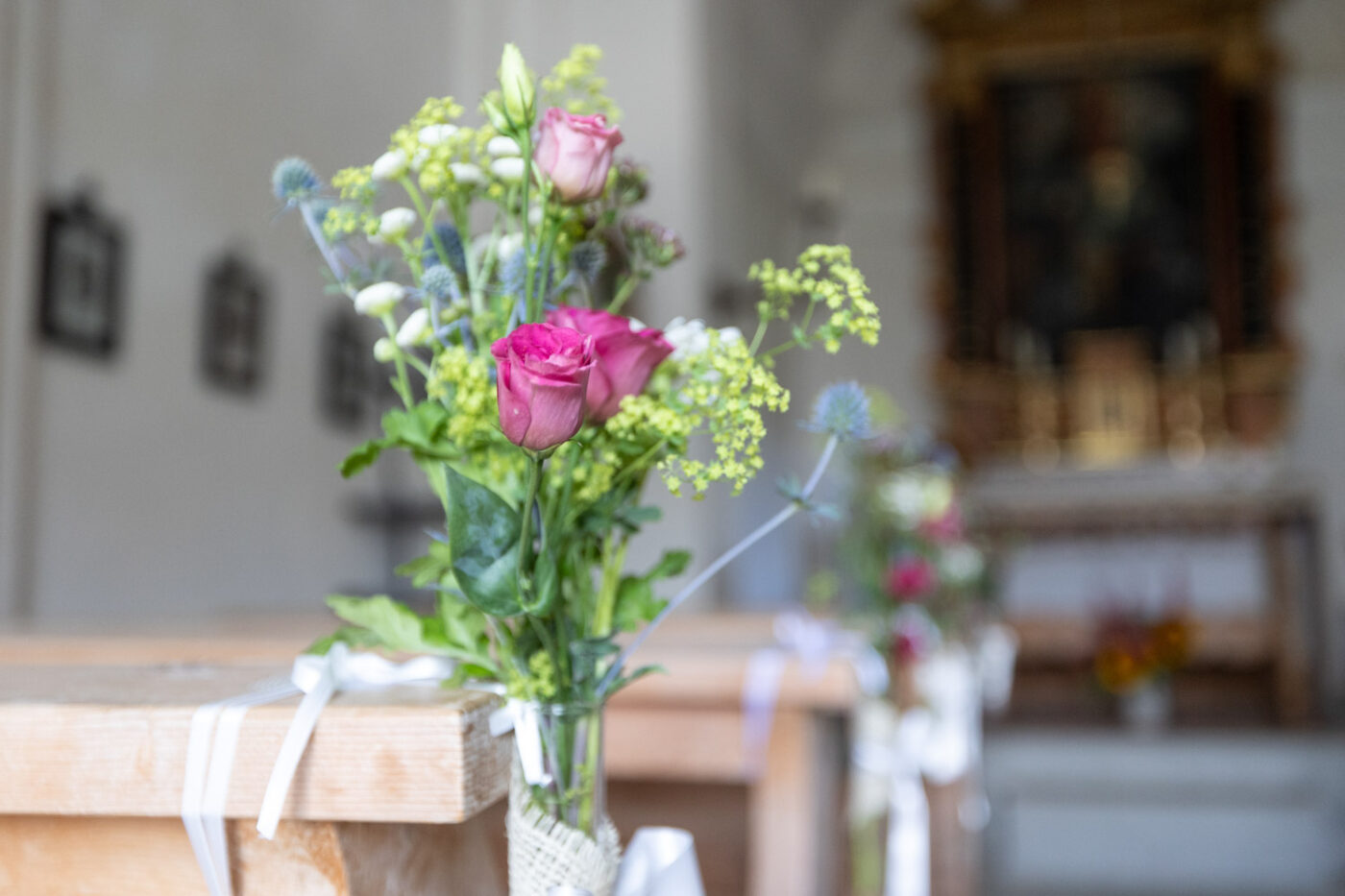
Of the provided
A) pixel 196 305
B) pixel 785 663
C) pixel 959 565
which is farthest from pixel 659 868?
pixel 196 305

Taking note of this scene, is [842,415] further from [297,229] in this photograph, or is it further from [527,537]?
[297,229]

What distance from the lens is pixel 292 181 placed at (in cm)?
64

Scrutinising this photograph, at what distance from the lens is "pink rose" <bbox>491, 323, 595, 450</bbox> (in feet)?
1.52

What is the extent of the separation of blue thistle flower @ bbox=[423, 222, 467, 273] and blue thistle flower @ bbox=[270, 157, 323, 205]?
7cm

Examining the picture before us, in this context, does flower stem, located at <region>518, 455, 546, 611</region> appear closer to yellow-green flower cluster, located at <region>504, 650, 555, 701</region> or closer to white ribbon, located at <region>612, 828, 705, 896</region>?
yellow-green flower cluster, located at <region>504, 650, 555, 701</region>

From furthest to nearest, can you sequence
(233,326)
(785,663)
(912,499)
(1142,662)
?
(1142,662), (233,326), (912,499), (785,663)

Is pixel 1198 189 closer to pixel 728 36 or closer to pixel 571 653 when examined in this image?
pixel 728 36

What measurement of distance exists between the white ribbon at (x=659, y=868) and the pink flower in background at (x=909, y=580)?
176cm

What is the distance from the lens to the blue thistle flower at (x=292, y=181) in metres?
0.64

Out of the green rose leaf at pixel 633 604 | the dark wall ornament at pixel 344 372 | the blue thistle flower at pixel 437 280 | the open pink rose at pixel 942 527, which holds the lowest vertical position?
the green rose leaf at pixel 633 604

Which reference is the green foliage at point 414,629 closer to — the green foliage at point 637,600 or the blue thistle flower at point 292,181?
the green foliage at point 637,600

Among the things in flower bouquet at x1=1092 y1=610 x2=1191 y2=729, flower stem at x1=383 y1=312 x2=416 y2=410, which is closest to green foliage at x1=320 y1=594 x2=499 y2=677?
flower stem at x1=383 y1=312 x2=416 y2=410

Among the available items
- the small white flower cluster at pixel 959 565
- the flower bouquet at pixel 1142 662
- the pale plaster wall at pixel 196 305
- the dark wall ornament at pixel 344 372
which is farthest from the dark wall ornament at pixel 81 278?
the flower bouquet at pixel 1142 662

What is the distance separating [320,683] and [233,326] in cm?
320
